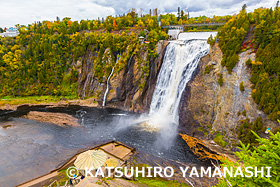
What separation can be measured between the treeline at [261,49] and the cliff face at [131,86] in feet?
53.0

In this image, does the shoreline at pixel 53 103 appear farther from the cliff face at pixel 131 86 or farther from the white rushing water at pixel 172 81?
the white rushing water at pixel 172 81

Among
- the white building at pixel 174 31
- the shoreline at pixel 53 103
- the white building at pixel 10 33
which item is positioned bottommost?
the shoreline at pixel 53 103

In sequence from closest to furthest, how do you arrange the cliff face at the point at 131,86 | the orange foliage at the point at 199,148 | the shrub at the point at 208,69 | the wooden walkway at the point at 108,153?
the wooden walkway at the point at 108,153 < the orange foliage at the point at 199,148 < the shrub at the point at 208,69 < the cliff face at the point at 131,86

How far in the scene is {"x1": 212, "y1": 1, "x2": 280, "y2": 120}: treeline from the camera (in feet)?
72.9

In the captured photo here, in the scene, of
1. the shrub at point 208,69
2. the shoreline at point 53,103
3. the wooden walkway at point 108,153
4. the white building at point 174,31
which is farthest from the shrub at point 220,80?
the shoreline at point 53,103

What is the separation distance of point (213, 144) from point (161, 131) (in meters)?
9.46

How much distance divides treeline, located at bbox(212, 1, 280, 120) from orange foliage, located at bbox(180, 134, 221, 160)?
32.0 feet

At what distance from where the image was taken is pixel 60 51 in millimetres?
63000

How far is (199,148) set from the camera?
25984 millimetres

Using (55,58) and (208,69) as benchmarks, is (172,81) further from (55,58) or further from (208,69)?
(55,58)

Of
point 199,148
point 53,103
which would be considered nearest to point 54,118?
point 53,103

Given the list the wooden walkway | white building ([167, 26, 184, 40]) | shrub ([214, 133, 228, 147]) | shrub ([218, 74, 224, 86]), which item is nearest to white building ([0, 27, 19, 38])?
white building ([167, 26, 184, 40])

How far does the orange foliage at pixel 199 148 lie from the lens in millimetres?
23953

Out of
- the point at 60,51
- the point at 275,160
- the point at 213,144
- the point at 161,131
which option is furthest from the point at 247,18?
the point at 60,51
